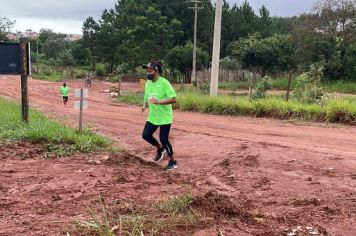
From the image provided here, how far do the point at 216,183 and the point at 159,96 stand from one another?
1684 millimetres

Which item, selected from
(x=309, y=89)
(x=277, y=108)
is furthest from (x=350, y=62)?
(x=277, y=108)

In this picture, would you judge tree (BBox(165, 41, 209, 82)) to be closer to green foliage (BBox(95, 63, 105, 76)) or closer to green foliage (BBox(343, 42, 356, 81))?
green foliage (BBox(95, 63, 105, 76))

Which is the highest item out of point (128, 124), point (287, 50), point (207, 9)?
point (207, 9)

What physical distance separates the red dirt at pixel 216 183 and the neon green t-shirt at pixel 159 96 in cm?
81

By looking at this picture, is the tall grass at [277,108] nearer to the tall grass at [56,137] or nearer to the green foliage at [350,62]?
the tall grass at [56,137]

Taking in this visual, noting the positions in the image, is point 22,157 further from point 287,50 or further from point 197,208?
point 287,50

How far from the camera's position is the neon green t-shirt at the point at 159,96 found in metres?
7.43

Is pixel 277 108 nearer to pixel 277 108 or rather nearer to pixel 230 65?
pixel 277 108

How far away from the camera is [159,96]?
7465 millimetres

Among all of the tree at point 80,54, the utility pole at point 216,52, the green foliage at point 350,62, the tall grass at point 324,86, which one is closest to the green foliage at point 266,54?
the tall grass at point 324,86

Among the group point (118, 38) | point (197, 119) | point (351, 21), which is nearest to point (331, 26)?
point (351, 21)

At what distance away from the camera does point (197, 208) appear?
5.18 metres

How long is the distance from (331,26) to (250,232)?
4194 cm

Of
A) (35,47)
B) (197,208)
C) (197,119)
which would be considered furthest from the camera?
(35,47)
